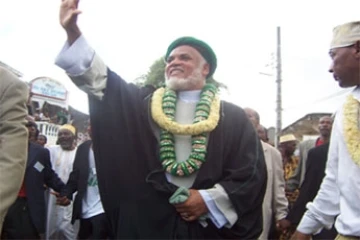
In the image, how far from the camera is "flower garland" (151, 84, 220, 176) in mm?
2932

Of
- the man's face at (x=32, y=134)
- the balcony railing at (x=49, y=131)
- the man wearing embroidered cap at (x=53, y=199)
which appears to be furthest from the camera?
the balcony railing at (x=49, y=131)

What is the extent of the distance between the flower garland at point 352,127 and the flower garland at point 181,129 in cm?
72

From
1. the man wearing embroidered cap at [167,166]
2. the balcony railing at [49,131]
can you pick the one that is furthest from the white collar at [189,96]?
the balcony railing at [49,131]

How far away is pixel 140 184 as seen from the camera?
9.57 feet

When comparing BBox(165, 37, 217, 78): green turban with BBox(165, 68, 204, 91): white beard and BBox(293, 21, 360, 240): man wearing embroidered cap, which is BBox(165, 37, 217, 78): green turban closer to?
BBox(165, 68, 204, 91): white beard

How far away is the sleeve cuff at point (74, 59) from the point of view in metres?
2.64

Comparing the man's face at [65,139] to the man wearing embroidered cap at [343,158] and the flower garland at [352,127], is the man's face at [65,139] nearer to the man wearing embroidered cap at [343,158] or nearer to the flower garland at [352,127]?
the man wearing embroidered cap at [343,158]

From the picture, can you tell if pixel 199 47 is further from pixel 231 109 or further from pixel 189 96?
pixel 231 109

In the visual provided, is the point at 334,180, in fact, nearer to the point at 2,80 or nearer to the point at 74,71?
the point at 74,71

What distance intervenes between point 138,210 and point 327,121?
3.86m

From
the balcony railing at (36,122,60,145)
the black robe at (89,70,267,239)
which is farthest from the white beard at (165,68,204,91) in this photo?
the balcony railing at (36,122,60,145)

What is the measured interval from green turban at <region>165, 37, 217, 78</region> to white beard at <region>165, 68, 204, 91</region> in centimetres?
16

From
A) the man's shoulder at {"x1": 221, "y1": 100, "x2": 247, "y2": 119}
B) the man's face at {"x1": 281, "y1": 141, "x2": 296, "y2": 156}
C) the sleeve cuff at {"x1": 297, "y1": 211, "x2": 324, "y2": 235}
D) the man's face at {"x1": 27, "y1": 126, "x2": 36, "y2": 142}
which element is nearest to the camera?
the sleeve cuff at {"x1": 297, "y1": 211, "x2": 324, "y2": 235}

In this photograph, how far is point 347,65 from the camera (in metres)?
2.93
